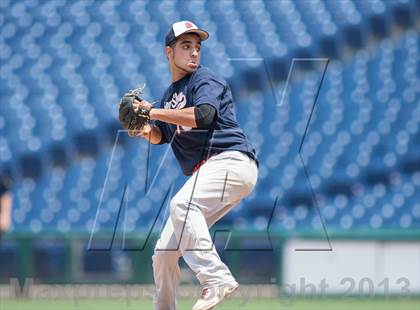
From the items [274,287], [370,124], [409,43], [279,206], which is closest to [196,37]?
[274,287]

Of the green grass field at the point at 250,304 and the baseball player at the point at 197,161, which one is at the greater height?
the baseball player at the point at 197,161

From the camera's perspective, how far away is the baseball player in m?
4.34

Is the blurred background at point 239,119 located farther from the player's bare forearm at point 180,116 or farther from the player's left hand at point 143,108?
the player's bare forearm at point 180,116

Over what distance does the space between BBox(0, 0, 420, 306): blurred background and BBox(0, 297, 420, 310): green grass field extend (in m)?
0.81

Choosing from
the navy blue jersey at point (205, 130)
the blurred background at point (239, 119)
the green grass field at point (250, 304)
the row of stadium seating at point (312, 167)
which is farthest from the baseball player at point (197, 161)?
the row of stadium seating at point (312, 167)

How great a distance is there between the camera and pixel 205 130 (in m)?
4.52

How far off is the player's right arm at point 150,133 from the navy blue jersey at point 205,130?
0.17m

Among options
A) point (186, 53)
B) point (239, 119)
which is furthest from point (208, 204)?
point (239, 119)

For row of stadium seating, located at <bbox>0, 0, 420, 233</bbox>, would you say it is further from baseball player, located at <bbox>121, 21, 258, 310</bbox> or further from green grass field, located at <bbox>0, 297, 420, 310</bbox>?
baseball player, located at <bbox>121, 21, 258, 310</bbox>

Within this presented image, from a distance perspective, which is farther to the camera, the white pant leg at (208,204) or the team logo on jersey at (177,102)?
the team logo on jersey at (177,102)

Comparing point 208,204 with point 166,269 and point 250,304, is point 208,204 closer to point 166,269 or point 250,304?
point 166,269

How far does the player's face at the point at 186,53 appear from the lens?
15.0ft

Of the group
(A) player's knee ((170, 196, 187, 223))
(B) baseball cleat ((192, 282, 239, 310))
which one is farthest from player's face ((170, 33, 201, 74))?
(B) baseball cleat ((192, 282, 239, 310))

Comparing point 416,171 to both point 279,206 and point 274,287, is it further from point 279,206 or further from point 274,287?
point 274,287
